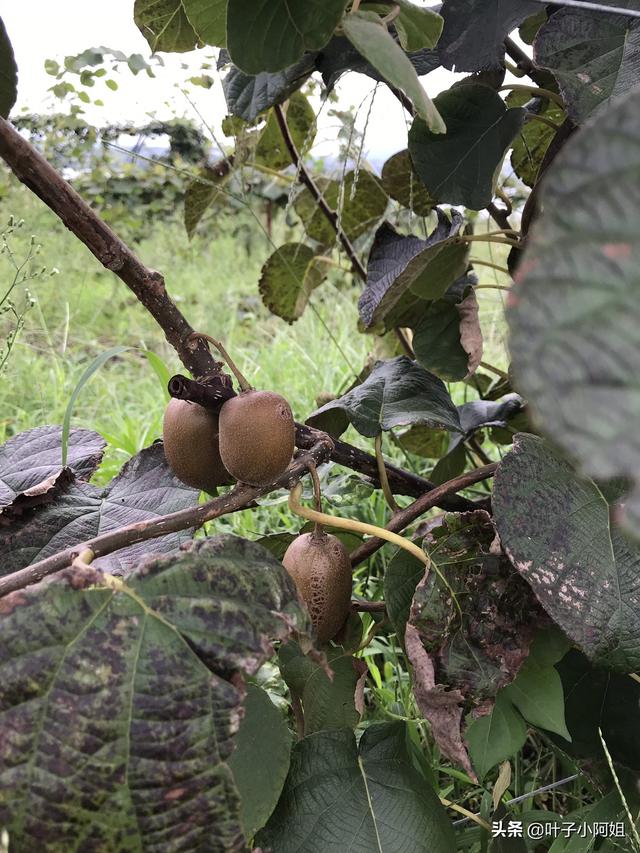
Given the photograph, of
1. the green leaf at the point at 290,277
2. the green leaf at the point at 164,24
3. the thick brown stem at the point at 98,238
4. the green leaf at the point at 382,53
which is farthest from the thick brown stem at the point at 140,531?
the green leaf at the point at 290,277

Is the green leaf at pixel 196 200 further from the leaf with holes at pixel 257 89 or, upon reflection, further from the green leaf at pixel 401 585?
the green leaf at pixel 401 585

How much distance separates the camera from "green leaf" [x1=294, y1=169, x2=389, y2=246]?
142 cm

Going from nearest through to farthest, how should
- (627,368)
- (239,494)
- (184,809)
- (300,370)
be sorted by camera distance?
(627,368) → (184,809) → (239,494) → (300,370)

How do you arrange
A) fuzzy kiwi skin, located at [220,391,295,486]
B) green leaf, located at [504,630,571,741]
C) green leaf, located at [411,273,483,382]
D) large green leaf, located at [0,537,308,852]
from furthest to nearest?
green leaf, located at [411,273,483,382] → green leaf, located at [504,630,571,741] → fuzzy kiwi skin, located at [220,391,295,486] → large green leaf, located at [0,537,308,852]

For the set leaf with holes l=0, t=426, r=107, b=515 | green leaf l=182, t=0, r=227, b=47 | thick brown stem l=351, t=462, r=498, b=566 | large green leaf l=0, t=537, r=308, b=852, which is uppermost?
green leaf l=182, t=0, r=227, b=47

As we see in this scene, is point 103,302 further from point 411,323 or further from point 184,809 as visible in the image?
point 184,809

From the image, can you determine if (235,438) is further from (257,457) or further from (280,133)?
(280,133)

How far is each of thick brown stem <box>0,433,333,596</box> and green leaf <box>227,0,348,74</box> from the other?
0.33 m

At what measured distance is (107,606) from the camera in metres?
0.55

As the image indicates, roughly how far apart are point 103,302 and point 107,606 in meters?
3.74

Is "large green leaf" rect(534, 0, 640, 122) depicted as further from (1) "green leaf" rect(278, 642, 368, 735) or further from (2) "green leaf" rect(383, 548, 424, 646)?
(1) "green leaf" rect(278, 642, 368, 735)

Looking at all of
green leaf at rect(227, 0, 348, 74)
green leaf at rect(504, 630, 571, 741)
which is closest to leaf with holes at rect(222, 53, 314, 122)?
green leaf at rect(227, 0, 348, 74)

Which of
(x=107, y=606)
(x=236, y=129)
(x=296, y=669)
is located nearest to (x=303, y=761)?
(x=296, y=669)

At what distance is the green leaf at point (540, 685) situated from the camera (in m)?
0.77
